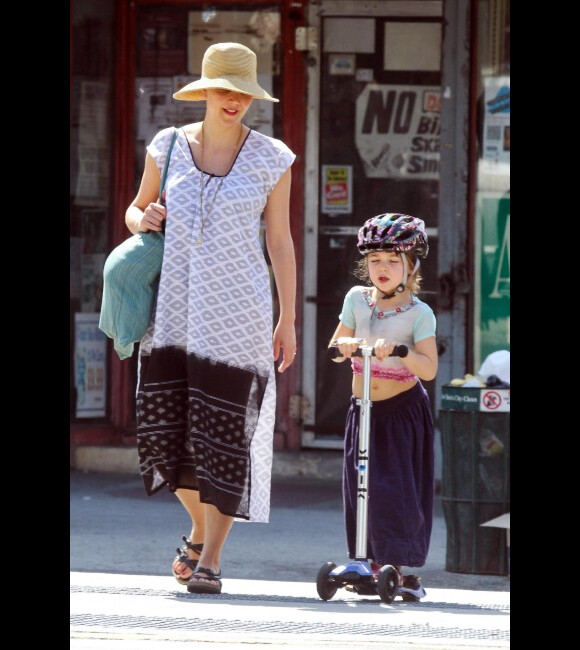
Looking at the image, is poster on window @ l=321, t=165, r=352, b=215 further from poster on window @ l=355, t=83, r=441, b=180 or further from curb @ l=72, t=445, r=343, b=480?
curb @ l=72, t=445, r=343, b=480

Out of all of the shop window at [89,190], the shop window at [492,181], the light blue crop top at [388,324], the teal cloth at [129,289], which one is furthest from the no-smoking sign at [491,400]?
the shop window at [89,190]

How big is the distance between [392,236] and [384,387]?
617 millimetres

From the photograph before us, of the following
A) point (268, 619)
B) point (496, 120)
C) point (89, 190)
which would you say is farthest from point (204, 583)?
point (89, 190)

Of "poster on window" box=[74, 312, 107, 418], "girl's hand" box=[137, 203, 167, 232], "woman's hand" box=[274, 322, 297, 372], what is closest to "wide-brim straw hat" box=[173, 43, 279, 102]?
"girl's hand" box=[137, 203, 167, 232]

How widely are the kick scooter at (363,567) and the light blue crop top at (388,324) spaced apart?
19 cm

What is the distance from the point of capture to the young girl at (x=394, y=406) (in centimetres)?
652

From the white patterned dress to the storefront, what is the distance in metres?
4.31

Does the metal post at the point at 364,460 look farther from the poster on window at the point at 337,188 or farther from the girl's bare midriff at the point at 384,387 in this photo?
the poster on window at the point at 337,188
